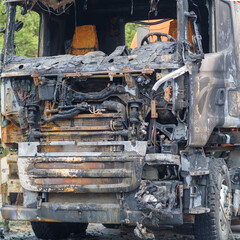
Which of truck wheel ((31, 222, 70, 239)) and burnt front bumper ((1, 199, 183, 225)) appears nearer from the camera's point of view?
burnt front bumper ((1, 199, 183, 225))

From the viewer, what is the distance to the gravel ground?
27.6ft

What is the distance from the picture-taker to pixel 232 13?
25.9ft

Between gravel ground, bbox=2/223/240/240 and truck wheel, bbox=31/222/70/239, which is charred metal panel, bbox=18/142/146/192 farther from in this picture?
gravel ground, bbox=2/223/240/240

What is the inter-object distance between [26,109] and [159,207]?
216cm

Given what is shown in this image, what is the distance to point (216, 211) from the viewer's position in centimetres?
720

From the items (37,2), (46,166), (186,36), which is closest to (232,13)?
(186,36)

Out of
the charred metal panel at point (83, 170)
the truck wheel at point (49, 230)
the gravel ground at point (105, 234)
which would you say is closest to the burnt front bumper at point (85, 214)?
the charred metal panel at point (83, 170)

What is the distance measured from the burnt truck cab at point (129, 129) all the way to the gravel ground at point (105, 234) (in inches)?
41.0

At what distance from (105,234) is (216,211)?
2229mm

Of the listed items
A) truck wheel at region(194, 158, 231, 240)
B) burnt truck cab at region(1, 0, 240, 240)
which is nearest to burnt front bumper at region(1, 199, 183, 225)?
burnt truck cab at region(1, 0, 240, 240)

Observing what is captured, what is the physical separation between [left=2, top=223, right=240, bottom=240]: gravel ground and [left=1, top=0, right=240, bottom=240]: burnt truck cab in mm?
1042

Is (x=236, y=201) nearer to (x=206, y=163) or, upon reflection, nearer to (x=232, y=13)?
(x=206, y=163)

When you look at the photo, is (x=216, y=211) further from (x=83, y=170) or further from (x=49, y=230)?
(x=49, y=230)

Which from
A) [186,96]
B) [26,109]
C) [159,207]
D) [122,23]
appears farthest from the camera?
[122,23]
